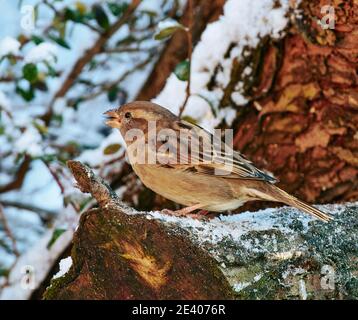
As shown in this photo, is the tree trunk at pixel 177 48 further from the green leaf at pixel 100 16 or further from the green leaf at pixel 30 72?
the green leaf at pixel 30 72

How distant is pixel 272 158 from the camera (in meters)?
3.95

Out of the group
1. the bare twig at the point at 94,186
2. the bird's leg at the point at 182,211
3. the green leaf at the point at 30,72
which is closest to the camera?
the bare twig at the point at 94,186

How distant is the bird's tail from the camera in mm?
2844

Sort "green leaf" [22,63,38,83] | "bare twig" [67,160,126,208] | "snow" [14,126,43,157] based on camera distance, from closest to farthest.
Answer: "bare twig" [67,160,126,208], "green leaf" [22,63,38,83], "snow" [14,126,43,157]

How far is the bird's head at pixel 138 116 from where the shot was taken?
3.40 metres

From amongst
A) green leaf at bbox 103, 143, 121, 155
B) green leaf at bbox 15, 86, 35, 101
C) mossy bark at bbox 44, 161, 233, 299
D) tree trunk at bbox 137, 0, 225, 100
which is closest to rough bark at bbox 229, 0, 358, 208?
tree trunk at bbox 137, 0, 225, 100

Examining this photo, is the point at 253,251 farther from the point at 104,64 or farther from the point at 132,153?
the point at 104,64

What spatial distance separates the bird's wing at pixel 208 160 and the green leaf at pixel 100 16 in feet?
4.55

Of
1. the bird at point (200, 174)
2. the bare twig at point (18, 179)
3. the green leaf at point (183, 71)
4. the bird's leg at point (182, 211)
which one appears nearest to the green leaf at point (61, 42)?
the green leaf at point (183, 71)

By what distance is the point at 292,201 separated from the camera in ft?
9.59

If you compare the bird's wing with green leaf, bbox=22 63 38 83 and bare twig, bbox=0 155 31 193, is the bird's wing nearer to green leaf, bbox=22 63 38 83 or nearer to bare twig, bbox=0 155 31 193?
green leaf, bbox=22 63 38 83

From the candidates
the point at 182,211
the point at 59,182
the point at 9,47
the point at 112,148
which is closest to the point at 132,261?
the point at 182,211

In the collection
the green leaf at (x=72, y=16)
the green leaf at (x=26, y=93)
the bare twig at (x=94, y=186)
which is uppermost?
the green leaf at (x=72, y=16)

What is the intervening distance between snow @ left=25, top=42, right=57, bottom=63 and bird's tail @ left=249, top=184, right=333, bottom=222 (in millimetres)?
1396
